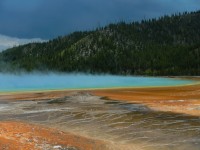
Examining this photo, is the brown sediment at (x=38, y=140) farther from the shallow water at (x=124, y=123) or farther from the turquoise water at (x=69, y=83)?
the turquoise water at (x=69, y=83)

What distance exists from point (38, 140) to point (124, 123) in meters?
9.19

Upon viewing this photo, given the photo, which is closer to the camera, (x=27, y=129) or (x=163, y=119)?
(x=27, y=129)

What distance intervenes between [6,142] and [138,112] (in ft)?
56.3

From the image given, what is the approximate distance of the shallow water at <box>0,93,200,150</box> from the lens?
21.5 m

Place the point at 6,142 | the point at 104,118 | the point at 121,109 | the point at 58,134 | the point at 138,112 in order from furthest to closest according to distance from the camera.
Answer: the point at 121,109 < the point at 138,112 < the point at 104,118 < the point at 58,134 < the point at 6,142

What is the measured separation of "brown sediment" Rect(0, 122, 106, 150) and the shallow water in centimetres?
160

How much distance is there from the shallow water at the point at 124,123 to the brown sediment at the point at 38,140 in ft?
5.25

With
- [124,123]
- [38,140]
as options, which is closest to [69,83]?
[124,123]

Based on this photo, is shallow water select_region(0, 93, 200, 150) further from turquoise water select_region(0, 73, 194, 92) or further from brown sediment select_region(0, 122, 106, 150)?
turquoise water select_region(0, 73, 194, 92)

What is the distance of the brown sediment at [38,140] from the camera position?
18.2m

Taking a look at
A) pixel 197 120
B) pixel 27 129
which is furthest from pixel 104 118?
pixel 27 129

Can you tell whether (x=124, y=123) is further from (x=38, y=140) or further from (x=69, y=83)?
(x=69, y=83)

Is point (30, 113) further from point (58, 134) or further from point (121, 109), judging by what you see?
point (58, 134)

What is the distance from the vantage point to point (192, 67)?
195m
